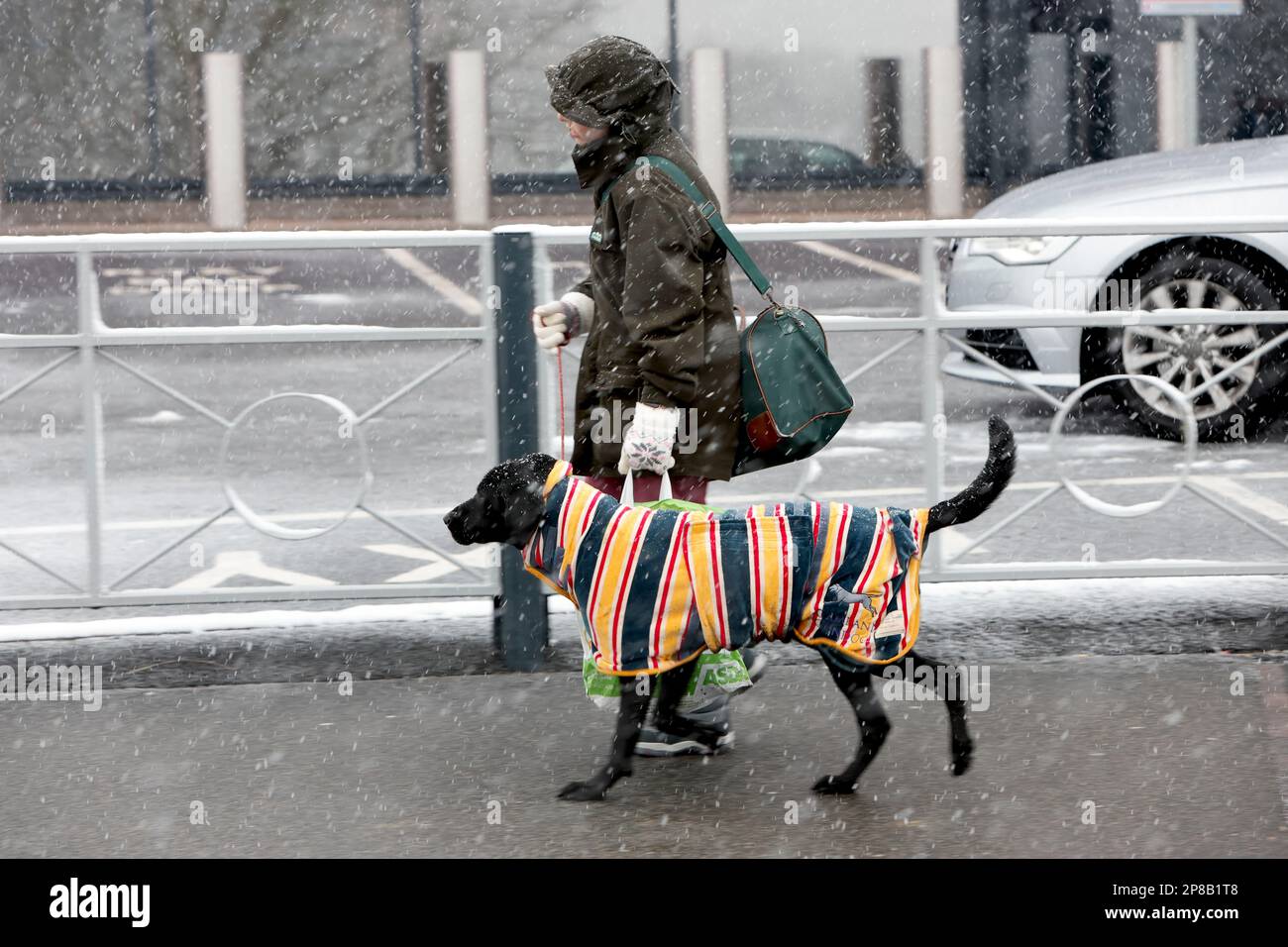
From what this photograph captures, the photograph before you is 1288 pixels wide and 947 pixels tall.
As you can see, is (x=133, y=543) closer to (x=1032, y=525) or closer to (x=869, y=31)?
(x=1032, y=525)

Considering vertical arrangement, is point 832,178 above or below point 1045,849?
above

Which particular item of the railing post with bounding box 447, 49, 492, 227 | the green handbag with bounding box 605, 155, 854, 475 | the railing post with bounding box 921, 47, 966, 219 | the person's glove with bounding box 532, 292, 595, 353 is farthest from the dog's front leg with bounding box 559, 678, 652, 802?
the railing post with bounding box 921, 47, 966, 219

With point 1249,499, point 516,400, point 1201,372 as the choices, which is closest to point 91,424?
point 516,400

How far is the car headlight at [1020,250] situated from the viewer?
9.66 m

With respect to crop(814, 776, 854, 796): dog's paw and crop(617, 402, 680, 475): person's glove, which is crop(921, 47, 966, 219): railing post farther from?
crop(814, 776, 854, 796): dog's paw

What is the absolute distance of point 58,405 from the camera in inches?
424

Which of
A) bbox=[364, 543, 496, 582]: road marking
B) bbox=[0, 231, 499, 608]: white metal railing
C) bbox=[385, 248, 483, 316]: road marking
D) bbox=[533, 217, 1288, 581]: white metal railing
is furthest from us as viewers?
bbox=[385, 248, 483, 316]: road marking

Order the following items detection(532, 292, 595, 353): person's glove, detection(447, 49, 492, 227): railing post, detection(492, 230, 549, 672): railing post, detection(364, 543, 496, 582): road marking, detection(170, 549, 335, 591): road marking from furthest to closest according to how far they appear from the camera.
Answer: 1. detection(447, 49, 492, 227): railing post
2. detection(170, 549, 335, 591): road marking
3. detection(364, 543, 496, 582): road marking
4. detection(492, 230, 549, 672): railing post
5. detection(532, 292, 595, 353): person's glove

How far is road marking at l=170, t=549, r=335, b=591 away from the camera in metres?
6.77

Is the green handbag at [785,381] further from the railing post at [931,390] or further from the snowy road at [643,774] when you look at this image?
the railing post at [931,390]

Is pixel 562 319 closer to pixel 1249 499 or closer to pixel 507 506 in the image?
pixel 507 506

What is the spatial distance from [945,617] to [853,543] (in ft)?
6.26

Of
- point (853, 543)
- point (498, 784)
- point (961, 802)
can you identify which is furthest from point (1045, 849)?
point (498, 784)

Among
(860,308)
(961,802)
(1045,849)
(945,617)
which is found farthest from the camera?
(860,308)
